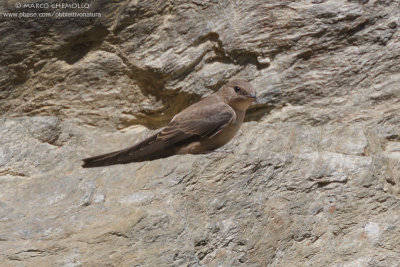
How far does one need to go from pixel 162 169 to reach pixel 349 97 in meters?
2.17

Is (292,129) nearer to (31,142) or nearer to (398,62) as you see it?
(398,62)

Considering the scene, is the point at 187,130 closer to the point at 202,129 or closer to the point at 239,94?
the point at 202,129

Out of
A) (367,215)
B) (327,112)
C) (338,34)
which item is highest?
(338,34)

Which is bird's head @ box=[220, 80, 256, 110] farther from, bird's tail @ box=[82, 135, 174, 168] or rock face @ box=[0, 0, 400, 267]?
bird's tail @ box=[82, 135, 174, 168]

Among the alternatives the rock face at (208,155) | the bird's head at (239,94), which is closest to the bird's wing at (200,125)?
the bird's head at (239,94)

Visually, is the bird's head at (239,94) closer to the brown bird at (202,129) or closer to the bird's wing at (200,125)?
the brown bird at (202,129)

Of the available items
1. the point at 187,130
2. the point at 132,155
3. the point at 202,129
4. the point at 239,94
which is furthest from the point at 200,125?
the point at 132,155

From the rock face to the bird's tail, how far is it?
11cm

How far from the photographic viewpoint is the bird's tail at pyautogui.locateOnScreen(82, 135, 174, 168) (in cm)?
680

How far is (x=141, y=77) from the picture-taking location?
25.0 feet

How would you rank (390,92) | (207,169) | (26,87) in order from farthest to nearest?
(26,87) < (390,92) < (207,169)

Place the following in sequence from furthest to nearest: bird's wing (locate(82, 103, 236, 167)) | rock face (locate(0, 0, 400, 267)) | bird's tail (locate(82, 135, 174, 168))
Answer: bird's wing (locate(82, 103, 236, 167)), bird's tail (locate(82, 135, 174, 168)), rock face (locate(0, 0, 400, 267))

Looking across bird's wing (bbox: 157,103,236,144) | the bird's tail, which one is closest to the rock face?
the bird's tail

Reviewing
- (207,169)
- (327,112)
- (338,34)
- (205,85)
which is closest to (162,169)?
(207,169)
